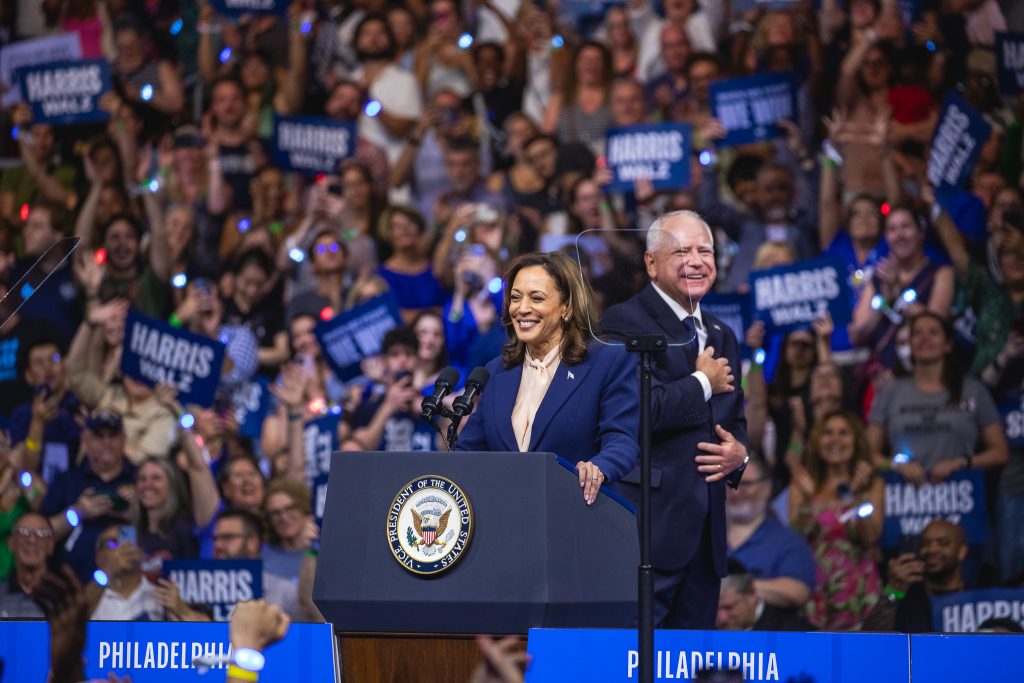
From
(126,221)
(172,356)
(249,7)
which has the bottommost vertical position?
(172,356)

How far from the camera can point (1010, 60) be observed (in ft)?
20.9

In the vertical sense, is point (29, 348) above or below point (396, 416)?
above

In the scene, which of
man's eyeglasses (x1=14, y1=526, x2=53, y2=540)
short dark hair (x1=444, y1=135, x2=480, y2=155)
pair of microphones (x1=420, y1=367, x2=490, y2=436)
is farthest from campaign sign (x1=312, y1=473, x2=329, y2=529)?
pair of microphones (x1=420, y1=367, x2=490, y2=436)

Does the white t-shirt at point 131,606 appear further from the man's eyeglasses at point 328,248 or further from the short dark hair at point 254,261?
the man's eyeglasses at point 328,248

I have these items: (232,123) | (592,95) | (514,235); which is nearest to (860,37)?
(592,95)

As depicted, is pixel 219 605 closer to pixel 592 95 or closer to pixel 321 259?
pixel 321 259

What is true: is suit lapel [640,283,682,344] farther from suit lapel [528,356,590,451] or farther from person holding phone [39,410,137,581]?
person holding phone [39,410,137,581]

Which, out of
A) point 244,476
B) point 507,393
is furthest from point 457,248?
point 507,393

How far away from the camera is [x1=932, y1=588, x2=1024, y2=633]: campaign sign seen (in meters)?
5.34

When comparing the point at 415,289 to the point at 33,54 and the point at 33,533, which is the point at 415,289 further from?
the point at 33,54

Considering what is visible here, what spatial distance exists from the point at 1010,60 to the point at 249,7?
3888 millimetres

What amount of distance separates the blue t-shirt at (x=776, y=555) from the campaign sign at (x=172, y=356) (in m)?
2.51

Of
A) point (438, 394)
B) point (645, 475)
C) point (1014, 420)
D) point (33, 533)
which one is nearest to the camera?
point (645, 475)

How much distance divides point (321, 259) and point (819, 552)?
2.78 metres
